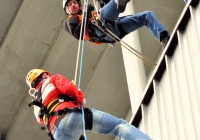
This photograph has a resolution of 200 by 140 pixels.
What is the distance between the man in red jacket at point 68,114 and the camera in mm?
3555

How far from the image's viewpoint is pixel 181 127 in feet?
11.8

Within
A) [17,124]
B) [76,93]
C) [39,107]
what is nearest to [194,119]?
[76,93]

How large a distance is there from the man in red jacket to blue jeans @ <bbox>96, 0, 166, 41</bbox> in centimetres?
137

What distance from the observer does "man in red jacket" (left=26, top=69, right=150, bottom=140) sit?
140 inches

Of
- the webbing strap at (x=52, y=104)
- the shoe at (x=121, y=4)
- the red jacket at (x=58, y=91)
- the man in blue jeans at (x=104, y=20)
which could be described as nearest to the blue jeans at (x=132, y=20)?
the man in blue jeans at (x=104, y=20)

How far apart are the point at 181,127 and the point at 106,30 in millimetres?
1958

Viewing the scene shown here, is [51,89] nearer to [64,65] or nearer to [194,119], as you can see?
[194,119]

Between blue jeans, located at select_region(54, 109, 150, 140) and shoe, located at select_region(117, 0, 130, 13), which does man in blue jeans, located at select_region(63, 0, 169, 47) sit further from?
blue jeans, located at select_region(54, 109, 150, 140)

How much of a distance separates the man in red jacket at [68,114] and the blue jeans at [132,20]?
4.49 feet

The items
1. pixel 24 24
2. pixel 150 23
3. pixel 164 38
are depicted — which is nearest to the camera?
pixel 164 38

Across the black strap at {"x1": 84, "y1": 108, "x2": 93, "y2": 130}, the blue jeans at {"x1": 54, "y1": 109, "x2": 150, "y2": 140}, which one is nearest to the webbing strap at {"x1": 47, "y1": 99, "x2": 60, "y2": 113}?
the blue jeans at {"x1": 54, "y1": 109, "x2": 150, "y2": 140}

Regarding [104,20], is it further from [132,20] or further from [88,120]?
[88,120]

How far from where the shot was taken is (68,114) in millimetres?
3588

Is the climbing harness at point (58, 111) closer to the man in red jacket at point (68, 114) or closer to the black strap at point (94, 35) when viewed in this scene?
the man in red jacket at point (68, 114)
